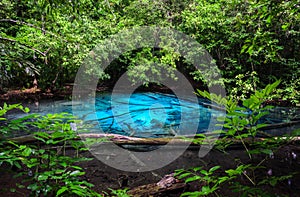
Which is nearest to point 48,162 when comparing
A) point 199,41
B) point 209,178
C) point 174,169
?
point 209,178

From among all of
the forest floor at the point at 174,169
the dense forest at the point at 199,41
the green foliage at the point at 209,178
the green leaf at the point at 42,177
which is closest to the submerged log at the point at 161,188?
the forest floor at the point at 174,169

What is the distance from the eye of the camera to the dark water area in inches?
180

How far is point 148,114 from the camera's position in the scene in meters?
6.02

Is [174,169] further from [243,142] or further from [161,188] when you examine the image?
[243,142]

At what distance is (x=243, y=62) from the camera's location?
28.6 feet

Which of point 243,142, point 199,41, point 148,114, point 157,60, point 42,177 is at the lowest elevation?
point 148,114

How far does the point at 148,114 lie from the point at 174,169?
3396 millimetres

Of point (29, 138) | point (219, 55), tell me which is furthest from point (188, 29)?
point (29, 138)

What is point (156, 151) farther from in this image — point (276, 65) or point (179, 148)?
point (276, 65)

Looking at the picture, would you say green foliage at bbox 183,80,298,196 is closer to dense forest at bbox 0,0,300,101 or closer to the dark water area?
the dark water area

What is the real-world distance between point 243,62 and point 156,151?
6.88 metres

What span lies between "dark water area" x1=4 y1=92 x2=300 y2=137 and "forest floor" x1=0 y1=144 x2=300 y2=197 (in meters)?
1.38

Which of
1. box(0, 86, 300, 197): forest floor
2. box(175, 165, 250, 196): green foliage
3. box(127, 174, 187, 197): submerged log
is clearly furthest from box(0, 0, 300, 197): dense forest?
box(175, 165, 250, 196): green foliage

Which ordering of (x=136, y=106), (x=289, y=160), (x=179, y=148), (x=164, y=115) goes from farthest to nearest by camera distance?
(x=136, y=106) → (x=164, y=115) → (x=179, y=148) → (x=289, y=160)
